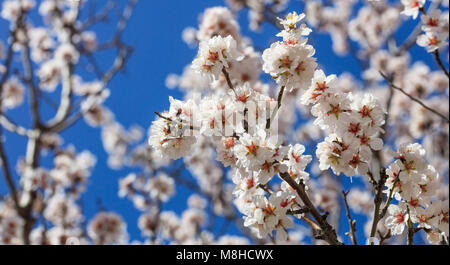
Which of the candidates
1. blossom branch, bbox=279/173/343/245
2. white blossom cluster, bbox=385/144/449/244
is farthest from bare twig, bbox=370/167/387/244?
blossom branch, bbox=279/173/343/245

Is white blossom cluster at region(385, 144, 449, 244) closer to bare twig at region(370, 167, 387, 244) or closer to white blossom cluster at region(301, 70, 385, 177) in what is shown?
bare twig at region(370, 167, 387, 244)

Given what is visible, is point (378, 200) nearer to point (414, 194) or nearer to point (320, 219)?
point (414, 194)

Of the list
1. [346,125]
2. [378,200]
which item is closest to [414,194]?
[378,200]

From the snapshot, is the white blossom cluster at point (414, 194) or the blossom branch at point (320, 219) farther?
the white blossom cluster at point (414, 194)

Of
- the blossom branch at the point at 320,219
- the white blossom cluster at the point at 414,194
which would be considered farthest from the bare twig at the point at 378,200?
the blossom branch at the point at 320,219

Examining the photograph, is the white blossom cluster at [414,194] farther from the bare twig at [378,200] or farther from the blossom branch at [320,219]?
the blossom branch at [320,219]

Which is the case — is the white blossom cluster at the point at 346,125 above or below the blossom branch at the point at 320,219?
above

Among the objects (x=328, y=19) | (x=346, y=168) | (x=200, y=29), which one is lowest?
(x=346, y=168)

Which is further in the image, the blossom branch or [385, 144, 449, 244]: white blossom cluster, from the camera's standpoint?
[385, 144, 449, 244]: white blossom cluster

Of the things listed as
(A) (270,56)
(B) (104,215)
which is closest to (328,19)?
(B) (104,215)
